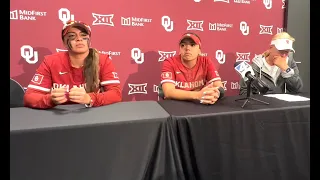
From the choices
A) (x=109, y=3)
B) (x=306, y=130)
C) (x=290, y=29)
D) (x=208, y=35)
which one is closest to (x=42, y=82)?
(x=109, y=3)

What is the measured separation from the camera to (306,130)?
133 centimetres

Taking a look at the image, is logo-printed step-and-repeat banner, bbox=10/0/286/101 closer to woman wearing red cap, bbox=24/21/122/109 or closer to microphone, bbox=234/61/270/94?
woman wearing red cap, bbox=24/21/122/109

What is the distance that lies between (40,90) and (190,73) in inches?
38.6

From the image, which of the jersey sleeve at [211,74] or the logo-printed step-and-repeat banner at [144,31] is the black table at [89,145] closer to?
the jersey sleeve at [211,74]

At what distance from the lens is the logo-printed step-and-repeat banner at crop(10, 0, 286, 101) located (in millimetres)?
2105

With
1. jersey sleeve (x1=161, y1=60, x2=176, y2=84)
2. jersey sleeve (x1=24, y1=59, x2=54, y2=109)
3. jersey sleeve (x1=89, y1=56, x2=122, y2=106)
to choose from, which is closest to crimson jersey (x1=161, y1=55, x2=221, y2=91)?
jersey sleeve (x1=161, y1=60, x2=176, y2=84)

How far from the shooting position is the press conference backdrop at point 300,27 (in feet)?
9.13

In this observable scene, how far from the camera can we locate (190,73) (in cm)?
188

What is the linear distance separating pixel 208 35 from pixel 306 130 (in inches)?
58.4

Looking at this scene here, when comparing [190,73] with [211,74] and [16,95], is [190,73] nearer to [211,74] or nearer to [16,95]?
[211,74]

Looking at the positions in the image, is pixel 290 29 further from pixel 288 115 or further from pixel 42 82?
pixel 42 82

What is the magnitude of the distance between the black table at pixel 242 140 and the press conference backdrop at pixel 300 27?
67.9 inches

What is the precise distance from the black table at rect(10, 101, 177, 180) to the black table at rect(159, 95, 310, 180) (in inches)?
4.2

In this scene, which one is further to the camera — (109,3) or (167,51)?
(167,51)
